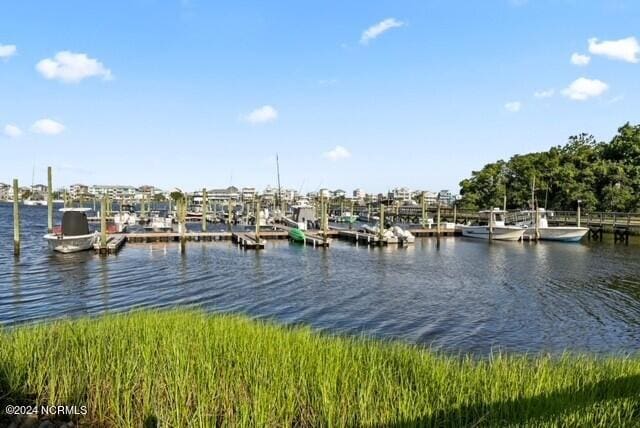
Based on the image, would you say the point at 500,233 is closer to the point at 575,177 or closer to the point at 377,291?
the point at 575,177

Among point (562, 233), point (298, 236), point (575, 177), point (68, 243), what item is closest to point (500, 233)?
point (562, 233)

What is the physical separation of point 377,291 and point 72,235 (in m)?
23.2

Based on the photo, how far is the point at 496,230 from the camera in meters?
53.6

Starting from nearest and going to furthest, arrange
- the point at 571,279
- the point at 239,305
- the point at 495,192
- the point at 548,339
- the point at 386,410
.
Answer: the point at 386,410 < the point at 548,339 < the point at 239,305 < the point at 571,279 < the point at 495,192

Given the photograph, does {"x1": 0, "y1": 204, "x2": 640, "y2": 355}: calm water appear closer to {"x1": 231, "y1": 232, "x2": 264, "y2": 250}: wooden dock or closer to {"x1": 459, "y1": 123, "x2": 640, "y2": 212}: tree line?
{"x1": 231, "y1": 232, "x2": 264, "y2": 250}: wooden dock

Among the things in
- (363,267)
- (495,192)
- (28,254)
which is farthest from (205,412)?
(495,192)

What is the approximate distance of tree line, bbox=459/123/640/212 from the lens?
195ft

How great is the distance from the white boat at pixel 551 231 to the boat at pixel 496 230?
1.44 m

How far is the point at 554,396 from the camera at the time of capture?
613 cm

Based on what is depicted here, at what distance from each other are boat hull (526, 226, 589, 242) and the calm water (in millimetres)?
9837

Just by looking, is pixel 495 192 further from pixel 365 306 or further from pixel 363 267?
pixel 365 306

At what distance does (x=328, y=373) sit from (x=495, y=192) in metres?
77.4

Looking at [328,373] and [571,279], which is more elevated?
[328,373]

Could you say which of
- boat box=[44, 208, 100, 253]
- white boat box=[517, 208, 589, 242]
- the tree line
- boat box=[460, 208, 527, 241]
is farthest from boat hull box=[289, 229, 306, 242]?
the tree line
